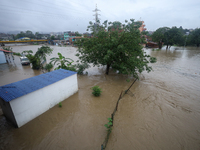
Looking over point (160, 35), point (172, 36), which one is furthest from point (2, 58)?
point (172, 36)

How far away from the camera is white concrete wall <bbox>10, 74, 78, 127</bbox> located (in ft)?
15.4

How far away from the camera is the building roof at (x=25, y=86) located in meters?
4.49

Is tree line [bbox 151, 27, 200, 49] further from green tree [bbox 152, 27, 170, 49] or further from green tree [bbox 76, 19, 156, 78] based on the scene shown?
green tree [bbox 76, 19, 156, 78]

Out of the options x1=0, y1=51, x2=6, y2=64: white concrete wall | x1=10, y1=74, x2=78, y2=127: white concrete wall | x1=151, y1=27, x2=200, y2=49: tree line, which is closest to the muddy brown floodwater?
x1=10, y1=74, x2=78, y2=127: white concrete wall

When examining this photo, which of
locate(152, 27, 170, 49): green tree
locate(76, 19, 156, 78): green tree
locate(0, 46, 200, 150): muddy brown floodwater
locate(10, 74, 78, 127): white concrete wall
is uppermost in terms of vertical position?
locate(152, 27, 170, 49): green tree

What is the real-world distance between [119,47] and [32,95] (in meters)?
7.15

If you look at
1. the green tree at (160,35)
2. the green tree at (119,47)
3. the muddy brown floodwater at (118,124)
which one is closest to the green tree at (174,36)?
the green tree at (160,35)

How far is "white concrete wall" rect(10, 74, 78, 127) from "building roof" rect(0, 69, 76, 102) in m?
0.20

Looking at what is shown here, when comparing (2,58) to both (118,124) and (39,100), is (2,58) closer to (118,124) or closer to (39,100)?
(39,100)

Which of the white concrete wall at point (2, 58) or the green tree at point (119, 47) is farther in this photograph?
the white concrete wall at point (2, 58)

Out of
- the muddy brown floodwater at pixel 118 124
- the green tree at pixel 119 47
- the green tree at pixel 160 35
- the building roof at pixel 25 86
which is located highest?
the green tree at pixel 160 35

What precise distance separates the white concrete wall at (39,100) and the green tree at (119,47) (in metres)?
4.27

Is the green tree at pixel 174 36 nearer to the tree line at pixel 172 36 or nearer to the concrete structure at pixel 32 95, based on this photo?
the tree line at pixel 172 36

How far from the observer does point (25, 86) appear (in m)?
5.30
